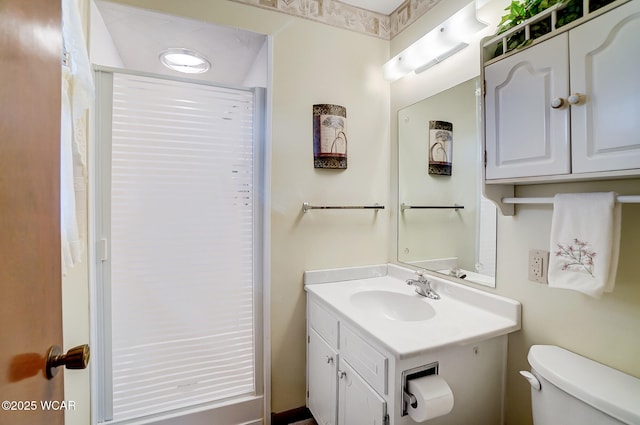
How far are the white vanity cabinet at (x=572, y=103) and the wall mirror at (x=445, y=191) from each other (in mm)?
306

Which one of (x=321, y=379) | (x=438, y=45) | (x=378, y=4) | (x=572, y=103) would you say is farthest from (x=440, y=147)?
(x=321, y=379)

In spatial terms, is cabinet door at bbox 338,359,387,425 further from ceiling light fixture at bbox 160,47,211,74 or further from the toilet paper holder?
ceiling light fixture at bbox 160,47,211,74

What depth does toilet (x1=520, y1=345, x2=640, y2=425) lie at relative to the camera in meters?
0.77

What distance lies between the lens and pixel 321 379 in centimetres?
150

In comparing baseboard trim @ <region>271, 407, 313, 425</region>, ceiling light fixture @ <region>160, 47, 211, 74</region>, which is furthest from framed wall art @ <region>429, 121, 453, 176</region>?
baseboard trim @ <region>271, 407, 313, 425</region>

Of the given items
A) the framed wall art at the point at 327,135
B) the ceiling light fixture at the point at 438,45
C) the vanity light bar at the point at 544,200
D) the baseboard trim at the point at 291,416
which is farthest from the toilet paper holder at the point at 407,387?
the ceiling light fixture at the point at 438,45

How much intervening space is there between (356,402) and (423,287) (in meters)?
0.66

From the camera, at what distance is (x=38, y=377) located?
Answer: 51 cm

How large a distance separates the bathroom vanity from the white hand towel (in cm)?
32

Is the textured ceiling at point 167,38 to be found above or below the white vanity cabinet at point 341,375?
above

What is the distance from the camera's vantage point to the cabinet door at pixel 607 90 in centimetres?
75

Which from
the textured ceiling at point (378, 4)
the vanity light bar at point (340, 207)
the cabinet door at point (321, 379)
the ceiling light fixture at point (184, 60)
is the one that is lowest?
the cabinet door at point (321, 379)

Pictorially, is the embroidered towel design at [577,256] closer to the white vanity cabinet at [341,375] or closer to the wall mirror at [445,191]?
the wall mirror at [445,191]

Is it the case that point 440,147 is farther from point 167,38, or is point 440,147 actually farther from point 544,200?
point 167,38
